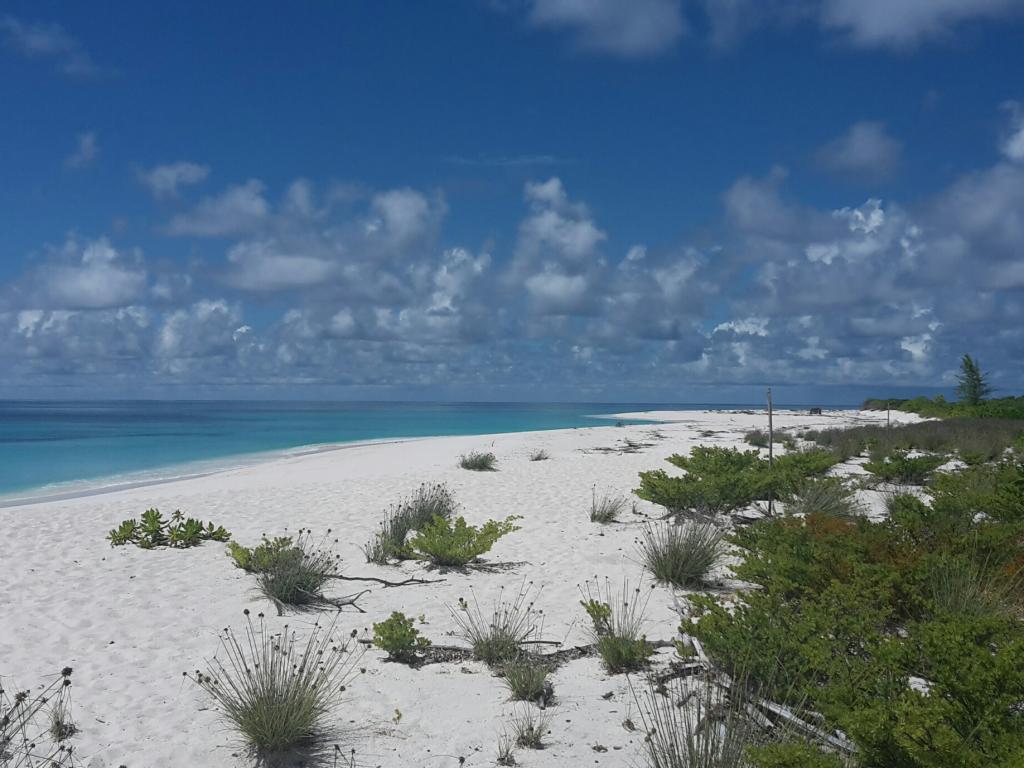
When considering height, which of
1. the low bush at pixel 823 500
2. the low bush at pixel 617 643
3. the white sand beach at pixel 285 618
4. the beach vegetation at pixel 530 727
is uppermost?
the low bush at pixel 823 500

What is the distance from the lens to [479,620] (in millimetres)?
6031

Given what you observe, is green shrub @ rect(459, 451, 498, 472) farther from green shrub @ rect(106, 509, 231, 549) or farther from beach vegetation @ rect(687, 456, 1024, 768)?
beach vegetation @ rect(687, 456, 1024, 768)

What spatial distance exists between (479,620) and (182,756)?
8.64 ft

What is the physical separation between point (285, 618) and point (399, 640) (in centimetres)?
178

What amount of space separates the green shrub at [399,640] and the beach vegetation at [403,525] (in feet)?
10.3

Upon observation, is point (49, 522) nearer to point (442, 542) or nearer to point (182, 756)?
point (442, 542)

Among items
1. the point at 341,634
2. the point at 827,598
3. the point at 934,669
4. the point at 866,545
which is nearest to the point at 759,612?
the point at 827,598

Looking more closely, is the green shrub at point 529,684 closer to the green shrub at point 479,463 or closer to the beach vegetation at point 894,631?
the beach vegetation at point 894,631

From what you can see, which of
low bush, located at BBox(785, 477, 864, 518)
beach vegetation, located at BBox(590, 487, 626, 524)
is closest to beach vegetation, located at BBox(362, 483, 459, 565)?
beach vegetation, located at BBox(590, 487, 626, 524)

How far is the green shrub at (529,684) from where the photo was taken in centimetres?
443

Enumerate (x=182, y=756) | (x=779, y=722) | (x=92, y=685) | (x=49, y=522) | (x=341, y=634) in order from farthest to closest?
(x=49, y=522)
(x=341, y=634)
(x=92, y=685)
(x=182, y=756)
(x=779, y=722)

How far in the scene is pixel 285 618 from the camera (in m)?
6.40

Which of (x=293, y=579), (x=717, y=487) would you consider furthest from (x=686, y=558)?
(x=293, y=579)

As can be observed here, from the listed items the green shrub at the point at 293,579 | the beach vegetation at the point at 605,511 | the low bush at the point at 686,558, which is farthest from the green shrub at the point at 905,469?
the green shrub at the point at 293,579
